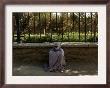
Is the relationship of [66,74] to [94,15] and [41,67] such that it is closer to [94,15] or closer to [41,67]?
[41,67]

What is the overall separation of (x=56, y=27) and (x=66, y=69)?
40 cm

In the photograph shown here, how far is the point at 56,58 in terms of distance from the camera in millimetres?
2105

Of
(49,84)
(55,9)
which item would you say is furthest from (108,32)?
(49,84)

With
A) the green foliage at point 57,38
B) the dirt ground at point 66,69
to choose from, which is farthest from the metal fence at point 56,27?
the dirt ground at point 66,69

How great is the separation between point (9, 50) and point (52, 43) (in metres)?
0.42

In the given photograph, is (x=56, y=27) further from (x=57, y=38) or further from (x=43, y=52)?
(x=43, y=52)

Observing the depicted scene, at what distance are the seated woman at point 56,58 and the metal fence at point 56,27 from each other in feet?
0.25

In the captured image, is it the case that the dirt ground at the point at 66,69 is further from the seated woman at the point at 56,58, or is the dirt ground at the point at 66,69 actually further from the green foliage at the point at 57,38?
the green foliage at the point at 57,38

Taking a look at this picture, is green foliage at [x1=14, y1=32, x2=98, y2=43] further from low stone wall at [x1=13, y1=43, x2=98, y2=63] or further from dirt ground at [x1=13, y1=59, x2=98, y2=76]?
dirt ground at [x1=13, y1=59, x2=98, y2=76]

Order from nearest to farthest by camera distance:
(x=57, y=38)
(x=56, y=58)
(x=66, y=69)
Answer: (x=66, y=69), (x=57, y=38), (x=56, y=58)

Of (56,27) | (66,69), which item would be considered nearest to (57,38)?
(56,27)

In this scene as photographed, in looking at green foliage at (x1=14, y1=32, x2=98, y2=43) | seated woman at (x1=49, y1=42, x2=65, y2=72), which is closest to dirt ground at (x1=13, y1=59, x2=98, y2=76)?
seated woman at (x1=49, y1=42, x2=65, y2=72)

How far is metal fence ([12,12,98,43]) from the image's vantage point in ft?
6.23

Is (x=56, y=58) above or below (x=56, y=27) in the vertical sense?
below
